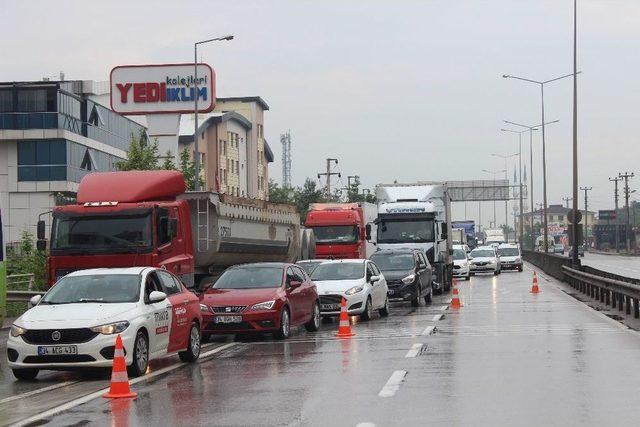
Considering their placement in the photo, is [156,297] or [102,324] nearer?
[102,324]

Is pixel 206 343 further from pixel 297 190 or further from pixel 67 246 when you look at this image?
pixel 297 190

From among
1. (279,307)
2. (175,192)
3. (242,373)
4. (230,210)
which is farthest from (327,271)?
(242,373)

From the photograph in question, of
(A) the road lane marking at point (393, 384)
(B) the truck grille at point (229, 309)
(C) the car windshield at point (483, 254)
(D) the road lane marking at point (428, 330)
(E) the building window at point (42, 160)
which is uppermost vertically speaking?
(E) the building window at point (42, 160)

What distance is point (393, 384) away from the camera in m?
13.7

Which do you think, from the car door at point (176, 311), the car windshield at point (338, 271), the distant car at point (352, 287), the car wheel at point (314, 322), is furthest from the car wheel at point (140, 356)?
the car windshield at point (338, 271)

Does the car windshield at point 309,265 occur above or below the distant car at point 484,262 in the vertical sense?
above

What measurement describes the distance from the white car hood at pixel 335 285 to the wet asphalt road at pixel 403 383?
3335mm

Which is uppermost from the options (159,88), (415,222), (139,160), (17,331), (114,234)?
(159,88)

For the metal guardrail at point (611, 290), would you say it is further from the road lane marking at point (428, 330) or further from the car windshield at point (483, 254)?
the car windshield at point (483, 254)

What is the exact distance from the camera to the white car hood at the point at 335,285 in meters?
26.7

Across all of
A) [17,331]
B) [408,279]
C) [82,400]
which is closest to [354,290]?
[408,279]

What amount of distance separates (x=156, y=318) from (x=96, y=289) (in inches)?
41.2

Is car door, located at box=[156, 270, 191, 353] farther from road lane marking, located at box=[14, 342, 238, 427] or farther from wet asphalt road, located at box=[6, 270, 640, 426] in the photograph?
wet asphalt road, located at box=[6, 270, 640, 426]

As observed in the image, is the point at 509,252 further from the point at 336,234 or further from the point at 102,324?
the point at 102,324
